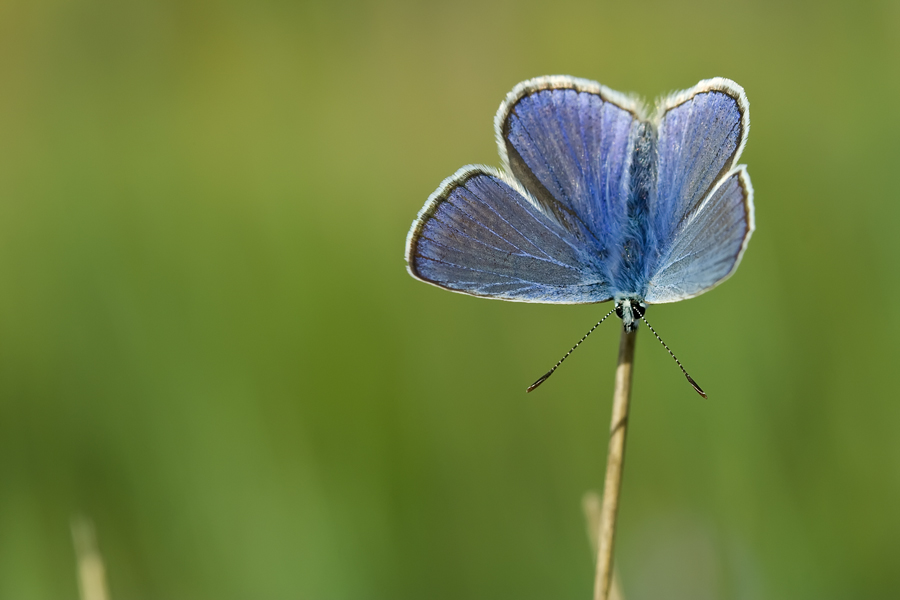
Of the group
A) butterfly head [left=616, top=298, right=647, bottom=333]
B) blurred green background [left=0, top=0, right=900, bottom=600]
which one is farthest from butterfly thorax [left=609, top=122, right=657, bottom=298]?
blurred green background [left=0, top=0, right=900, bottom=600]

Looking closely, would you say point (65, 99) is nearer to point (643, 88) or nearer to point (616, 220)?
point (643, 88)

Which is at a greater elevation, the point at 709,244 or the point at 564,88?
the point at 564,88

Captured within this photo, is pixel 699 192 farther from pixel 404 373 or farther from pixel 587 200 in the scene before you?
pixel 404 373

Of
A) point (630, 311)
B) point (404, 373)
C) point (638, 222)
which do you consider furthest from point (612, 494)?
point (404, 373)

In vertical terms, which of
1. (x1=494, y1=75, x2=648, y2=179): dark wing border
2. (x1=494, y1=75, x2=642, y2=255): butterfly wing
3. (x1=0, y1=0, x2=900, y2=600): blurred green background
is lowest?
(x1=0, y1=0, x2=900, y2=600): blurred green background

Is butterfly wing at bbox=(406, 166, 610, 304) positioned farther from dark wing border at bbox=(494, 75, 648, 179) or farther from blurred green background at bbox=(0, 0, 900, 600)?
blurred green background at bbox=(0, 0, 900, 600)

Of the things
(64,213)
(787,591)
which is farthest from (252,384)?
(787,591)
